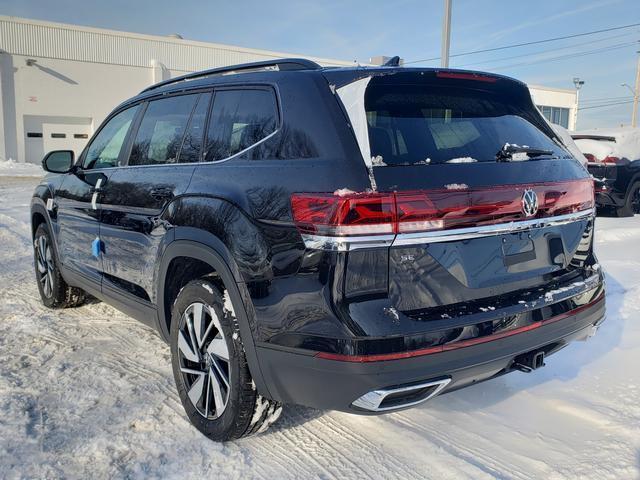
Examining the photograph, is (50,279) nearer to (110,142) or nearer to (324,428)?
(110,142)

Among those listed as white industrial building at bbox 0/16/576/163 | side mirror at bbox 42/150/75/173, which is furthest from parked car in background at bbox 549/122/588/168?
white industrial building at bbox 0/16/576/163

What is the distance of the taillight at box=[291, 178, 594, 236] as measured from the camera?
2.11m

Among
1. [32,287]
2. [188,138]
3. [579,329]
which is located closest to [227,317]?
[188,138]

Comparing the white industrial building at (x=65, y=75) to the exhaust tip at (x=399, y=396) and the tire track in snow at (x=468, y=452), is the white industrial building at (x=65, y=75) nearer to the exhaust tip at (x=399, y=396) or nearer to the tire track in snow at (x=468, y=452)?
the tire track in snow at (x=468, y=452)

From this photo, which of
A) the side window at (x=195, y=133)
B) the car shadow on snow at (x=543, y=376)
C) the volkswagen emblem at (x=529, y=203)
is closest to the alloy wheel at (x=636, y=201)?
the car shadow on snow at (x=543, y=376)

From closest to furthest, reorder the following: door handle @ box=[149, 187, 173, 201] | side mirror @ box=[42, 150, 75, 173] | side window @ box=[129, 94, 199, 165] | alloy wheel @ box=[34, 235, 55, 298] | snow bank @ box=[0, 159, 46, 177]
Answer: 1. door handle @ box=[149, 187, 173, 201]
2. side window @ box=[129, 94, 199, 165]
3. side mirror @ box=[42, 150, 75, 173]
4. alloy wheel @ box=[34, 235, 55, 298]
5. snow bank @ box=[0, 159, 46, 177]

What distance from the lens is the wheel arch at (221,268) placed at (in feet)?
8.04

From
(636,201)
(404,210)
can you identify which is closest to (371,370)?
(404,210)

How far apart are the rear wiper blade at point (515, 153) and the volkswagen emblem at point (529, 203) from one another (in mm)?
189

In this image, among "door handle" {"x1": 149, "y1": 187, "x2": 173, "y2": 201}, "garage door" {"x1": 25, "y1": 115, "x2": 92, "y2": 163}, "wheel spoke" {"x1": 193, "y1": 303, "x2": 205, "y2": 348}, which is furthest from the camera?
"garage door" {"x1": 25, "y1": 115, "x2": 92, "y2": 163}

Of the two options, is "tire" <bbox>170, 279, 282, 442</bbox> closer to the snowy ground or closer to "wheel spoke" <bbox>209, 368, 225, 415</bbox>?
"wheel spoke" <bbox>209, 368, 225, 415</bbox>

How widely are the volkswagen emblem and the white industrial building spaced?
31722 millimetres

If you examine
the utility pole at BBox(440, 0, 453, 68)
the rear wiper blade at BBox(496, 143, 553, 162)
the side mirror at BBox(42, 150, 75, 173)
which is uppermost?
the utility pole at BBox(440, 0, 453, 68)

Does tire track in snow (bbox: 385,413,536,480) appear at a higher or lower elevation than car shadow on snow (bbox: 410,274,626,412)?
lower
